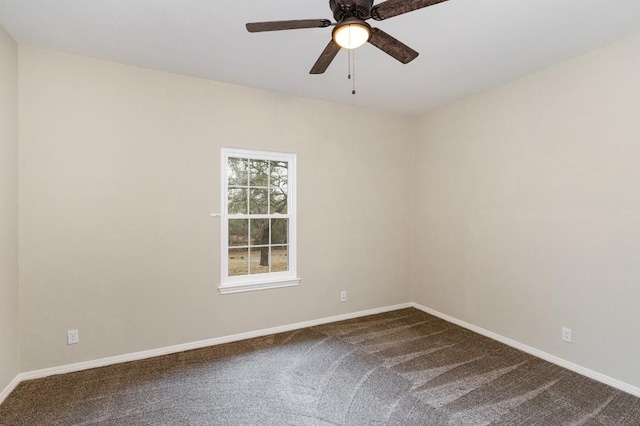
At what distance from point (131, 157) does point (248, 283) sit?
5.59ft

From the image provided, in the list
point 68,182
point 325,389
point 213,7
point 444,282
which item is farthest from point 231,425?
point 444,282

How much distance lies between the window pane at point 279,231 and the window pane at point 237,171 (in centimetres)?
58

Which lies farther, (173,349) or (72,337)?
(173,349)

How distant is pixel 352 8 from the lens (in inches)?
64.9

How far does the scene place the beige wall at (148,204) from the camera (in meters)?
2.73

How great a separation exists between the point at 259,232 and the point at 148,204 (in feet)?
3.84

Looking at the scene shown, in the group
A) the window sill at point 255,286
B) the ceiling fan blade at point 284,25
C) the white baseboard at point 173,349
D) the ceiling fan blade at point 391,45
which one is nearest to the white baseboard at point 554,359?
the white baseboard at point 173,349

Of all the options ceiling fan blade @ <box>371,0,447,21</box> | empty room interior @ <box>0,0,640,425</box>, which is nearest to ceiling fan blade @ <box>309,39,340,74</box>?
empty room interior @ <box>0,0,640,425</box>

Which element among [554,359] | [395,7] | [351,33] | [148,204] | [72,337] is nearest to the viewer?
[395,7]

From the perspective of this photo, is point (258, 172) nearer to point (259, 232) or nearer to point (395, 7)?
point (259, 232)

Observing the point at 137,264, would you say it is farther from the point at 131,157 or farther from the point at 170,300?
the point at 131,157

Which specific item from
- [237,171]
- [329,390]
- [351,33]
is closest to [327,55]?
[351,33]

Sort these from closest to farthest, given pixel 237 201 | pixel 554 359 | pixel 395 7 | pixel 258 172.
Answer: pixel 395 7
pixel 554 359
pixel 237 201
pixel 258 172

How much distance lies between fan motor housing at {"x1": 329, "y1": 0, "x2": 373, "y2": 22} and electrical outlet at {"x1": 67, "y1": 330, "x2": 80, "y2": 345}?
325cm
